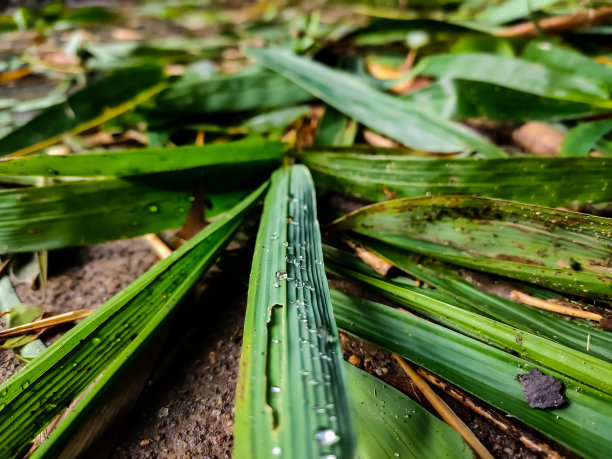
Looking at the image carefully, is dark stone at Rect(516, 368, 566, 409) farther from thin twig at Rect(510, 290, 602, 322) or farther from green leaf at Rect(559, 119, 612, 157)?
green leaf at Rect(559, 119, 612, 157)

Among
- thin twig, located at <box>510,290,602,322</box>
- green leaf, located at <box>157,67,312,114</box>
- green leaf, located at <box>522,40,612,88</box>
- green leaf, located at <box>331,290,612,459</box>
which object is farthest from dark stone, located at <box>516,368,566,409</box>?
green leaf, located at <box>157,67,312,114</box>

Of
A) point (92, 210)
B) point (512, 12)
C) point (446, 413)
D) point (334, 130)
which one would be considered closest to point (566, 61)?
point (512, 12)

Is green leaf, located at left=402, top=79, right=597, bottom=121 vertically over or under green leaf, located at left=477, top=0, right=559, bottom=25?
under

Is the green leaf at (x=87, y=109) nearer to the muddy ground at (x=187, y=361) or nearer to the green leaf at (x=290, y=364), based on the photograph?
the muddy ground at (x=187, y=361)

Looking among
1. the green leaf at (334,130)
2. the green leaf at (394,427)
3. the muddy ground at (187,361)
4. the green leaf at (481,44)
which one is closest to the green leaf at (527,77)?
the green leaf at (481,44)

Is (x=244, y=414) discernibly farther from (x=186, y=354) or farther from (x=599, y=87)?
(x=599, y=87)

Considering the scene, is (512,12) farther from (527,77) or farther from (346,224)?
(346,224)

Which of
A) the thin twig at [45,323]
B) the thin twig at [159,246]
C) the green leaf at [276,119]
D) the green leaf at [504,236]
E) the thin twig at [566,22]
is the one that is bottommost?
the thin twig at [45,323]
